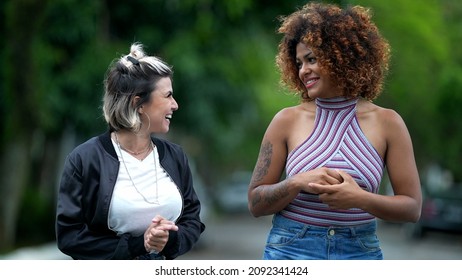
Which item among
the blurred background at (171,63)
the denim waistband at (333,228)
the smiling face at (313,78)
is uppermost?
the blurred background at (171,63)

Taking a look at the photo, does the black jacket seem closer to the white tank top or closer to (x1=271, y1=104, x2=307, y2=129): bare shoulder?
the white tank top

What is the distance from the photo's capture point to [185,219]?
317 centimetres

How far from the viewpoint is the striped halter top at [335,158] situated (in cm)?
314

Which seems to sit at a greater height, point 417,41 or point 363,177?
point 417,41

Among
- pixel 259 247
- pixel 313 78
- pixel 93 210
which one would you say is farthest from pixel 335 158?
pixel 259 247

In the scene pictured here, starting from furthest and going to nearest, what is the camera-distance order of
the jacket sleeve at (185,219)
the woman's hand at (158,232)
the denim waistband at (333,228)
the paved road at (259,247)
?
1. the paved road at (259,247)
2. the denim waistband at (333,228)
3. the jacket sleeve at (185,219)
4. the woman's hand at (158,232)

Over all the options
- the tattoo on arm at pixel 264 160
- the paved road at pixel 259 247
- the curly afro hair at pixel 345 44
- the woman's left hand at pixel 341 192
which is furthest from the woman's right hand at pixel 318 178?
the paved road at pixel 259 247

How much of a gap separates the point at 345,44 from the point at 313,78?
0.16m

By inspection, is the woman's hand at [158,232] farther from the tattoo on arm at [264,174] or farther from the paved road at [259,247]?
the paved road at [259,247]

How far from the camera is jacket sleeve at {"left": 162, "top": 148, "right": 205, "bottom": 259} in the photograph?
311 centimetres

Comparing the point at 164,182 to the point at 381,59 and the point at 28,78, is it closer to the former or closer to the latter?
the point at 381,59
